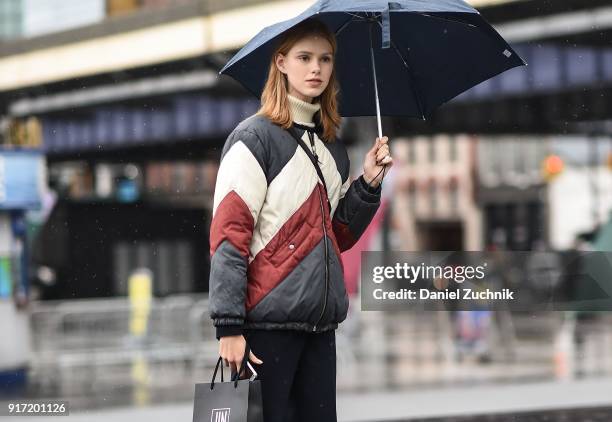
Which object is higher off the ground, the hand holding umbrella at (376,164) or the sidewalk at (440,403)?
the hand holding umbrella at (376,164)

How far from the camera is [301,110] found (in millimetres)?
3982

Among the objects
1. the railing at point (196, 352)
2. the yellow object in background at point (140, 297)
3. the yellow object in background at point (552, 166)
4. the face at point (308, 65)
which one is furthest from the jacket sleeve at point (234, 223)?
the yellow object in background at point (552, 166)

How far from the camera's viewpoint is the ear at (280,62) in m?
3.98

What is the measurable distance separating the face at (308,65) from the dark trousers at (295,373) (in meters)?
0.78

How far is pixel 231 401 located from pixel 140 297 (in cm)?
683

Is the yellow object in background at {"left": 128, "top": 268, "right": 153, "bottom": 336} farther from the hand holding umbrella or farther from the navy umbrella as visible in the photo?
the hand holding umbrella

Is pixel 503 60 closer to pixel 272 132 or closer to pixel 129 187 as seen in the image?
pixel 272 132

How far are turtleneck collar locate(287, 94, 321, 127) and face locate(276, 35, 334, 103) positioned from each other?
0.03 metres

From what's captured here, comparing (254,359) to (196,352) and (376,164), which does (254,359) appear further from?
(196,352)

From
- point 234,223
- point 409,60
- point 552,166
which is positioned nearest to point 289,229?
point 234,223

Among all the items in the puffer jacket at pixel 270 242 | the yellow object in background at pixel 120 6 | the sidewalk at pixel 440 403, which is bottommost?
the sidewalk at pixel 440 403

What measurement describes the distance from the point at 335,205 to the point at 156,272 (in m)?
5.30

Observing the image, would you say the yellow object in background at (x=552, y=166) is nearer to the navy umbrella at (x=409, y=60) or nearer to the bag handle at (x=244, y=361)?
the navy umbrella at (x=409, y=60)

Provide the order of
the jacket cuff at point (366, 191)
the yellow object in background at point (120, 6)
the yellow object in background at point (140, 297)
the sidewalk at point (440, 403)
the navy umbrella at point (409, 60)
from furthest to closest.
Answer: the yellow object in background at point (140, 297) < the yellow object in background at point (120, 6) < the sidewalk at point (440, 403) < the navy umbrella at point (409, 60) < the jacket cuff at point (366, 191)
